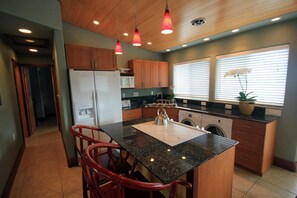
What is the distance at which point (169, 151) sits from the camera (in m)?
1.23

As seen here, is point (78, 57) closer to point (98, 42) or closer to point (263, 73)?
point (98, 42)

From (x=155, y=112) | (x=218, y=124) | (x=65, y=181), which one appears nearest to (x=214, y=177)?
(x=218, y=124)

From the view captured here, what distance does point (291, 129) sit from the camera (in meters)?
2.26

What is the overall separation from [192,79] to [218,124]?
1618mm

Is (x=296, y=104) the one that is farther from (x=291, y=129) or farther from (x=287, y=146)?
(x=287, y=146)

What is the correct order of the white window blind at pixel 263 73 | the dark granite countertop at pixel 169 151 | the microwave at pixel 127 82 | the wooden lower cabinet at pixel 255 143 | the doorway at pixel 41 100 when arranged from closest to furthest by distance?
the dark granite countertop at pixel 169 151
the wooden lower cabinet at pixel 255 143
the white window blind at pixel 263 73
the microwave at pixel 127 82
the doorway at pixel 41 100

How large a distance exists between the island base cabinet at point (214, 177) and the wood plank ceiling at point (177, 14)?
1.90 metres

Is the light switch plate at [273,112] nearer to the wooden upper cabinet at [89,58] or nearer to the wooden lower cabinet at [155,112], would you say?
the wooden lower cabinet at [155,112]

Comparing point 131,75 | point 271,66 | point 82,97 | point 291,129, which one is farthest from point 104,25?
point 291,129

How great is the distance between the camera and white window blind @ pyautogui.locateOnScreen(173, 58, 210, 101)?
3.53 m

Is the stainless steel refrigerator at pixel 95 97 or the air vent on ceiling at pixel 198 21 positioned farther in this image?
the stainless steel refrigerator at pixel 95 97

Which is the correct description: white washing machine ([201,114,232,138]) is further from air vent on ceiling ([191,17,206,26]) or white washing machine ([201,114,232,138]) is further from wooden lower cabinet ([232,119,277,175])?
air vent on ceiling ([191,17,206,26])

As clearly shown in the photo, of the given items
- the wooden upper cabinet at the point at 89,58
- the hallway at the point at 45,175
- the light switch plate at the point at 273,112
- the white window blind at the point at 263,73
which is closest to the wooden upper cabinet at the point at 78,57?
the wooden upper cabinet at the point at 89,58

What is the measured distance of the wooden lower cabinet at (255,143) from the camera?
2.12 m
